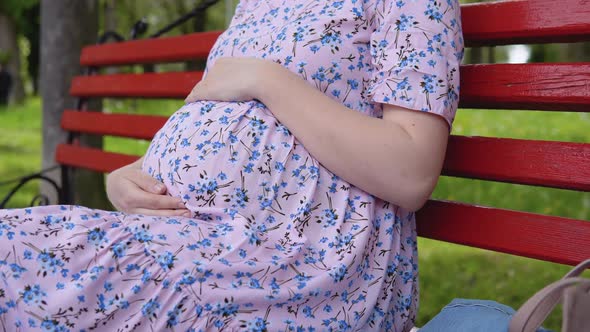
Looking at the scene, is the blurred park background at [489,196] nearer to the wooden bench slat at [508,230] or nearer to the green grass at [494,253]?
the green grass at [494,253]

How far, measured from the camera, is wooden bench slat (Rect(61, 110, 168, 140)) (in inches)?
117

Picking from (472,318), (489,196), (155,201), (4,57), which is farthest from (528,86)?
(4,57)

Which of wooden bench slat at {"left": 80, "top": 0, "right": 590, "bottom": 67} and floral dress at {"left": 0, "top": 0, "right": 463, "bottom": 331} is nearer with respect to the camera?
floral dress at {"left": 0, "top": 0, "right": 463, "bottom": 331}

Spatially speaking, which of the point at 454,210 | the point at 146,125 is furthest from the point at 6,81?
the point at 454,210

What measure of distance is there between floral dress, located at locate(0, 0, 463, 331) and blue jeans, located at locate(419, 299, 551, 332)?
147mm

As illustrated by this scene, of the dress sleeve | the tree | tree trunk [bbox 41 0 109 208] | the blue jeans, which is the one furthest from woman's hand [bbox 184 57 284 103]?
the tree

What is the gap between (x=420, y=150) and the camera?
4.91ft

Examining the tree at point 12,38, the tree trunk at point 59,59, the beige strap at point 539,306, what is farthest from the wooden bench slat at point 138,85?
the tree at point 12,38

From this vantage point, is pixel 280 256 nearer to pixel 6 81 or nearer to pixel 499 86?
pixel 499 86

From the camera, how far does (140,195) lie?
1660mm

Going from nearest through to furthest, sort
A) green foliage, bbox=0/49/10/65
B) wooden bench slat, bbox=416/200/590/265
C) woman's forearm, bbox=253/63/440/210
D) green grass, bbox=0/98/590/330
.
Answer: woman's forearm, bbox=253/63/440/210 → wooden bench slat, bbox=416/200/590/265 → green grass, bbox=0/98/590/330 → green foliage, bbox=0/49/10/65

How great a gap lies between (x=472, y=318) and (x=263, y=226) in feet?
1.54

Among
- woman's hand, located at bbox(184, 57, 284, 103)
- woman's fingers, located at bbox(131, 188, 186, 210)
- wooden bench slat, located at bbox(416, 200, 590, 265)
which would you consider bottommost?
wooden bench slat, located at bbox(416, 200, 590, 265)

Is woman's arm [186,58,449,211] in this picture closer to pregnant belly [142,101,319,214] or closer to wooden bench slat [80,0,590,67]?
pregnant belly [142,101,319,214]
